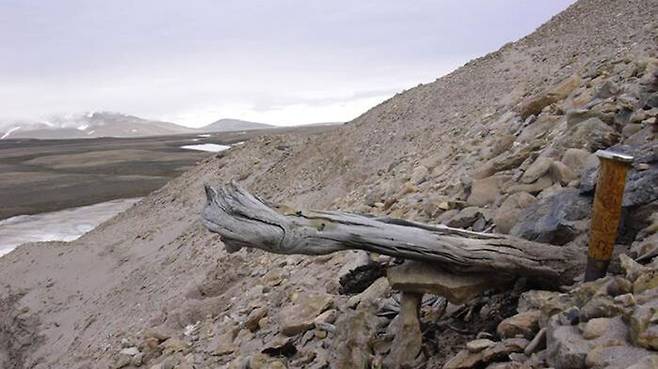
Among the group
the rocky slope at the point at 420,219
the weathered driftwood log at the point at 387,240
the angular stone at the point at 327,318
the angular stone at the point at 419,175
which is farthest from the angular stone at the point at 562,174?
the angular stone at the point at 419,175

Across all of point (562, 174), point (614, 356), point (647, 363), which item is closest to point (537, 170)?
point (562, 174)

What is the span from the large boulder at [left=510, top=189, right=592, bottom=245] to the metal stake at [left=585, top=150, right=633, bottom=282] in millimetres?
603

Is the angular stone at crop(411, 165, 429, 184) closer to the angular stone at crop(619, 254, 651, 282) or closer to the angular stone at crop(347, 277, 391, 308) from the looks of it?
the angular stone at crop(347, 277, 391, 308)

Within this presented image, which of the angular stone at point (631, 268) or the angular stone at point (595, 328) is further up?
the angular stone at point (631, 268)

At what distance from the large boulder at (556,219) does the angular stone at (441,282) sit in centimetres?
66

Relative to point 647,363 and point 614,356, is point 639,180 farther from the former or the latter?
point 647,363

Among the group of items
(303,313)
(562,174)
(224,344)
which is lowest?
(224,344)

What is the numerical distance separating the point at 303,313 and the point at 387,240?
2596 mm

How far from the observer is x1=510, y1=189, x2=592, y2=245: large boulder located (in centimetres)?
560

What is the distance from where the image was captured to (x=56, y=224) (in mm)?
35312

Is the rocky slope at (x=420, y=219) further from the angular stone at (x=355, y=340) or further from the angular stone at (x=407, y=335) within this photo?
the angular stone at (x=407, y=335)

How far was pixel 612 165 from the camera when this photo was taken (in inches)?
186

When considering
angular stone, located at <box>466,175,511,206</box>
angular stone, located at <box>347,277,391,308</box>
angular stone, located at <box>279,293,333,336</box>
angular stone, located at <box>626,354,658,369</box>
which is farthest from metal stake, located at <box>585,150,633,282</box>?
angular stone, located at <box>279,293,333,336</box>

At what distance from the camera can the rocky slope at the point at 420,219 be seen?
482cm
